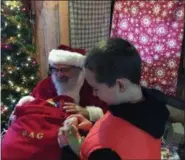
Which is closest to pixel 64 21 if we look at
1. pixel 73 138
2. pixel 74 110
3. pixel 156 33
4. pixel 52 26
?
pixel 52 26

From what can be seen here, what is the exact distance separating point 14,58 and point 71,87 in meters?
0.89

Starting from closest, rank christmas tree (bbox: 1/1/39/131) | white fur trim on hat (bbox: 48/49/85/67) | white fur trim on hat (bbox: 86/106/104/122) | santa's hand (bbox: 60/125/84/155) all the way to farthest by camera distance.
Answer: santa's hand (bbox: 60/125/84/155) → white fur trim on hat (bbox: 86/106/104/122) → white fur trim on hat (bbox: 48/49/85/67) → christmas tree (bbox: 1/1/39/131)

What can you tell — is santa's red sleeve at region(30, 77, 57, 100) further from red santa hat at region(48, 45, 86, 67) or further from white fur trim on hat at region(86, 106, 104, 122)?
white fur trim on hat at region(86, 106, 104, 122)

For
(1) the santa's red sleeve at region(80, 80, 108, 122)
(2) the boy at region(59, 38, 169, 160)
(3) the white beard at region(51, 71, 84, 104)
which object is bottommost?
(1) the santa's red sleeve at region(80, 80, 108, 122)

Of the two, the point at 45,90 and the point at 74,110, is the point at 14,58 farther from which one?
the point at 74,110

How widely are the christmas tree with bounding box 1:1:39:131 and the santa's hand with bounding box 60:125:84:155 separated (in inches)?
61.4

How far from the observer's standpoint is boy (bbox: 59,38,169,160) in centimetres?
69

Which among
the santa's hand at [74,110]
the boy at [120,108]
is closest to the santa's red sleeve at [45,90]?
the santa's hand at [74,110]

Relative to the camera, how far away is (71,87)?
1.66 metres

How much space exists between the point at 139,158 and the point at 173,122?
1987mm

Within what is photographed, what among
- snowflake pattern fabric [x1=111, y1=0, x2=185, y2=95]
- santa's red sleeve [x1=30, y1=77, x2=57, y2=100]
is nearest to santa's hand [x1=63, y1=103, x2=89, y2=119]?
santa's red sleeve [x1=30, y1=77, x2=57, y2=100]

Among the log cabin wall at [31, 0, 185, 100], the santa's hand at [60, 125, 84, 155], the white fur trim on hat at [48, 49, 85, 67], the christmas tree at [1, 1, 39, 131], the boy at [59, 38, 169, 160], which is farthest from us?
the log cabin wall at [31, 0, 185, 100]

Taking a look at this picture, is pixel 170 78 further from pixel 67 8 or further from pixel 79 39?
pixel 67 8

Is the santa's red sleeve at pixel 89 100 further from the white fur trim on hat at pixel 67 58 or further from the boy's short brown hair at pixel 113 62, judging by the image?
the boy's short brown hair at pixel 113 62
